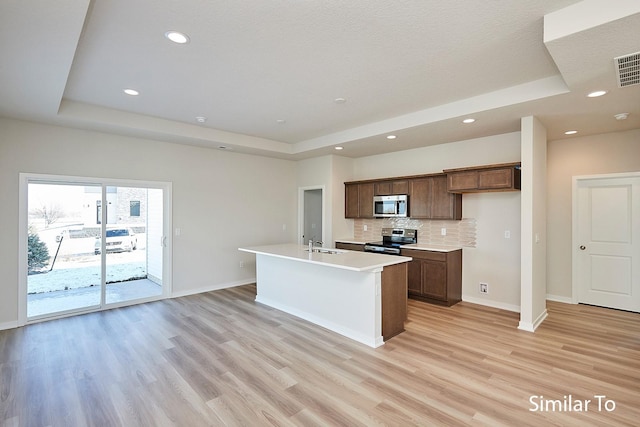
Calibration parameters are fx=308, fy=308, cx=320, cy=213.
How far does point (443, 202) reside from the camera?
5.05 metres

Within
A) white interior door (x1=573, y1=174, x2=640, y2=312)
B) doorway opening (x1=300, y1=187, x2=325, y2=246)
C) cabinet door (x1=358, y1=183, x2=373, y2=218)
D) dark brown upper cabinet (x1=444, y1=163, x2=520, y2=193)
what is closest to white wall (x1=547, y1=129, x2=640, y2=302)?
white interior door (x1=573, y1=174, x2=640, y2=312)

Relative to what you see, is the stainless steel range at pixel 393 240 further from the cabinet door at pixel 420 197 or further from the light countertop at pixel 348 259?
the light countertop at pixel 348 259

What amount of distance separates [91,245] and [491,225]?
605cm

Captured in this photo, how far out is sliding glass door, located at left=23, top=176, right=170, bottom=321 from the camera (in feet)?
13.8

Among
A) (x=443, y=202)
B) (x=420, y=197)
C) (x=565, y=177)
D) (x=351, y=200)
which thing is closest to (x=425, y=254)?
(x=443, y=202)

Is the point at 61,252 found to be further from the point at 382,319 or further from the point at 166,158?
the point at 382,319

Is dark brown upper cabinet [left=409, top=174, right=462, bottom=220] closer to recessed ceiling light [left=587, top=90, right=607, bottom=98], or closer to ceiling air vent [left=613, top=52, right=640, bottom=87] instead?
recessed ceiling light [left=587, top=90, right=607, bottom=98]

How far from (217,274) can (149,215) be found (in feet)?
5.21

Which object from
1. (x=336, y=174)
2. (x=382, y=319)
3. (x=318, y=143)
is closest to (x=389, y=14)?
(x=382, y=319)

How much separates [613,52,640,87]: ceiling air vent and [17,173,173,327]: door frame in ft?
18.6

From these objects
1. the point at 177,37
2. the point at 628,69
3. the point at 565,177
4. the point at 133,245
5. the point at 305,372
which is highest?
the point at 177,37

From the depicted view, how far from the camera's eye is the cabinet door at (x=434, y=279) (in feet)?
15.3

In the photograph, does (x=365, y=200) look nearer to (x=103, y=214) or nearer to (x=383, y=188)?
(x=383, y=188)

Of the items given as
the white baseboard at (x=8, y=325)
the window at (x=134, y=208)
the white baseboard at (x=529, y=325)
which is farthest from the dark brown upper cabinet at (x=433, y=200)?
the white baseboard at (x=8, y=325)
